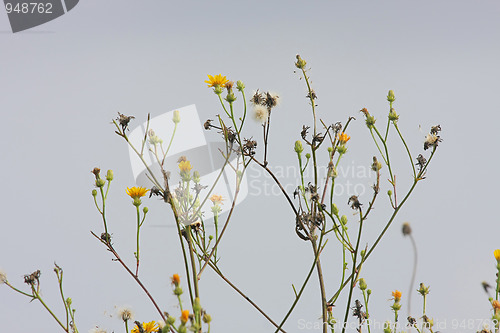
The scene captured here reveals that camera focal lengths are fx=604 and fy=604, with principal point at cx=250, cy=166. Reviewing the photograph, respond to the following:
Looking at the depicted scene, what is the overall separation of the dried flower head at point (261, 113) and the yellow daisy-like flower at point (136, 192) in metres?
0.45

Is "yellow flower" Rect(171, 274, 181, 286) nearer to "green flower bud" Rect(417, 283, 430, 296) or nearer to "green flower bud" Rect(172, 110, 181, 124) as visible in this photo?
"green flower bud" Rect(172, 110, 181, 124)

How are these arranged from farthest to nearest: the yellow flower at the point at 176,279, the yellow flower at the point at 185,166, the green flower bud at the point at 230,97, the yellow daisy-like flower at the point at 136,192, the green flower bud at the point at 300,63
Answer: the green flower bud at the point at 300,63 < the green flower bud at the point at 230,97 < the yellow daisy-like flower at the point at 136,192 < the yellow flower at the point at 185,166 < the yellow flower at the point at 176,279

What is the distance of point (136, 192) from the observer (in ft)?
5.89

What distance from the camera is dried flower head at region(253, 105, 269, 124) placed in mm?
1993

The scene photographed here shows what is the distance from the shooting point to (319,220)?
178 centimetres

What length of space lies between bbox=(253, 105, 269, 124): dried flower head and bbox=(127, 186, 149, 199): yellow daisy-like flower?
1.49ft

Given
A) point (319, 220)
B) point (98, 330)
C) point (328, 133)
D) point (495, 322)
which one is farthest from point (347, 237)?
point (98, 330)

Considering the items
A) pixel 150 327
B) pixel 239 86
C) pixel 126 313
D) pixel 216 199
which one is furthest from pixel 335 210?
pixel 126 313

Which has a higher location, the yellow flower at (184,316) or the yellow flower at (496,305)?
the yellow flower at (496,305)

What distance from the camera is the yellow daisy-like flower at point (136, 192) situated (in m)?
1.79

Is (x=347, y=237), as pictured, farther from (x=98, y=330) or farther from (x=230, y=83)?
(x=98, y=330)

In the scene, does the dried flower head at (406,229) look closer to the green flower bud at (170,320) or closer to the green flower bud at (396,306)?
the green flower bud at (396,306)

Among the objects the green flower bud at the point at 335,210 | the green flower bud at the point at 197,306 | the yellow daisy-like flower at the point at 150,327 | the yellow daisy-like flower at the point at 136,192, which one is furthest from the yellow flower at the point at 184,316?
the green flower bud at the point at 335,210

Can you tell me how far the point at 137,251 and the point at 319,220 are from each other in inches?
21.0
